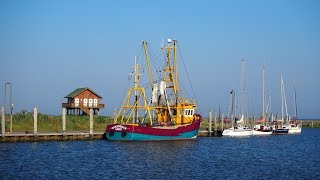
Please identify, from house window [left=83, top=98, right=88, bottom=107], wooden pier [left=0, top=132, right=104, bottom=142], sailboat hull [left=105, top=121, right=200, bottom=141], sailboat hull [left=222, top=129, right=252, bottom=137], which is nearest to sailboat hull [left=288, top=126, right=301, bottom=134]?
sailboat hull [left=222, top=129, right=252, bottom=137]

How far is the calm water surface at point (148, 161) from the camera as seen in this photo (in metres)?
39.3

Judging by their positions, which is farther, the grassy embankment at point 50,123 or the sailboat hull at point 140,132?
the grassy embankment at point 50,123

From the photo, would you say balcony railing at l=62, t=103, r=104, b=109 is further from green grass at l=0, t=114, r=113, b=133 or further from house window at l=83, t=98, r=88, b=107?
green grass at l=0, t=114, r=113, b=133

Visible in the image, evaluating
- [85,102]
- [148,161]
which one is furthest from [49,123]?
[148,161]

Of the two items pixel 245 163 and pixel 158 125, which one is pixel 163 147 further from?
pixel 245 163

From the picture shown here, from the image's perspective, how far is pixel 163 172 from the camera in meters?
40.5

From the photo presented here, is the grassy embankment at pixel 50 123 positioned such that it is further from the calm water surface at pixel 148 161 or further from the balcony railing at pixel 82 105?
the calm water surface at pixel 148 161

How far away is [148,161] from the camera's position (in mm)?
47656

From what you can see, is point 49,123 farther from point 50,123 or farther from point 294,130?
point 294,130

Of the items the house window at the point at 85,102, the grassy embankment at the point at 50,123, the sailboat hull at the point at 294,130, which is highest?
the house window at the point at 85,102

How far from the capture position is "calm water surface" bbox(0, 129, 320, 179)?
3934 centimetres

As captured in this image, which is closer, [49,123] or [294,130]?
[49,123]

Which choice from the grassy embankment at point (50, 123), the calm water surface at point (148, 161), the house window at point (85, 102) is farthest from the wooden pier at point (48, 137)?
the house window at point (85, 102)

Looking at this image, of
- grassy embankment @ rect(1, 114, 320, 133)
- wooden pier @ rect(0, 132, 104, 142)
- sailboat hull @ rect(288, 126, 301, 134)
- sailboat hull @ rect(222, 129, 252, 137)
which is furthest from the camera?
sailboat hull @ rect(288, 126, 301, 134)
